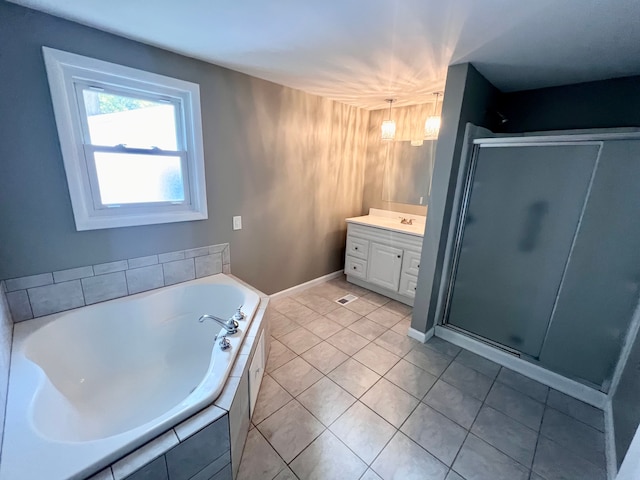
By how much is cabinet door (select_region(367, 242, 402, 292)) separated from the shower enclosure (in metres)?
0.68

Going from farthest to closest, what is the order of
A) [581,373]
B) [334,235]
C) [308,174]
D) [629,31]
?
[334,235], [308,174], [581,373], [629,31]

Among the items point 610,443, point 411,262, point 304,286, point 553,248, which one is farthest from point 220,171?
point 610,443

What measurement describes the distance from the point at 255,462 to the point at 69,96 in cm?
225

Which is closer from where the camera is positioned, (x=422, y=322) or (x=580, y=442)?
(x=580, y=442)

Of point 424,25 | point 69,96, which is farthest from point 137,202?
point 424,25

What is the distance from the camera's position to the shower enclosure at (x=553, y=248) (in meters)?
1.57

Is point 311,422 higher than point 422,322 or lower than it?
lower

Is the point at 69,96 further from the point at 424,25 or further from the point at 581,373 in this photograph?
the point at 581,373

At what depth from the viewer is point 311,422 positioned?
1535 millimetres

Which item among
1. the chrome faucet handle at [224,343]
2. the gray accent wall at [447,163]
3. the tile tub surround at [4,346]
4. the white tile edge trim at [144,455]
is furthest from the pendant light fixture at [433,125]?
the tile tub surround at [4,346]

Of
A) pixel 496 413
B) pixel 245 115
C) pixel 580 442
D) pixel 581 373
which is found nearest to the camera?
pixel 580 442

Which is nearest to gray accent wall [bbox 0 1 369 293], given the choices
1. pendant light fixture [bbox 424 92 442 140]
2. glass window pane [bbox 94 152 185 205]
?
glass window pane [bbox 94 152 185 205]

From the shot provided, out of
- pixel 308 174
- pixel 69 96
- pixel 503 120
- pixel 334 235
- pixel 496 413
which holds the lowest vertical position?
pixel 496 413

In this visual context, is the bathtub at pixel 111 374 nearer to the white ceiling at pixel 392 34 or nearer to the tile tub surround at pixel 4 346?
the tile tub surround at pixel 4 346
